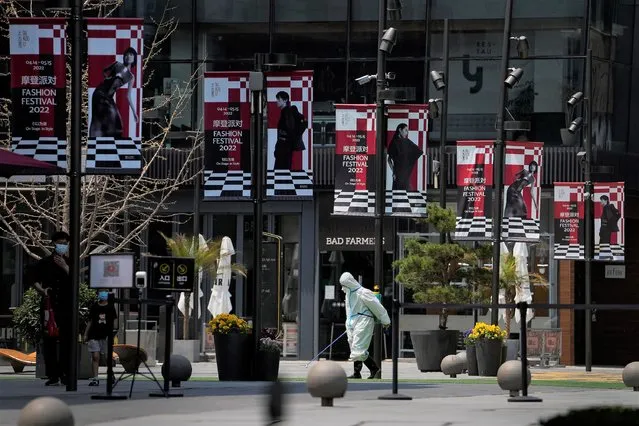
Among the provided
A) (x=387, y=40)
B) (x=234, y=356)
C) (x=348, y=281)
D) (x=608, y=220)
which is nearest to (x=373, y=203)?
(x=348, y=281)

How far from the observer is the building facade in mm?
43594

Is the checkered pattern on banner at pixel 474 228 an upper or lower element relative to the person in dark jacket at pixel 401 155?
lower

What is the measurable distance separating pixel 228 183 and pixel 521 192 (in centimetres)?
970

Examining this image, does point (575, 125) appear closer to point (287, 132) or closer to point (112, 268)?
point (287, 132)

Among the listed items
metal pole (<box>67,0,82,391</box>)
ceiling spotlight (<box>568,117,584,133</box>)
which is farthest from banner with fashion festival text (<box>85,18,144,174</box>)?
ceiling spotlight (<box>568,117,584,133</box>)

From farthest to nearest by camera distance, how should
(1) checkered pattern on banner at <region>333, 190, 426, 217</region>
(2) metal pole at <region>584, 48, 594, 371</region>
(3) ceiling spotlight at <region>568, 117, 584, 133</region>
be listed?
(3) ceiling spotlight at <region>568, 117, 584, 133</region>
(2) metal pole at <region>584, 48, 594, 371</region>
(1) checkered pattern on banner at <region>333, 190, 426, 217</region>

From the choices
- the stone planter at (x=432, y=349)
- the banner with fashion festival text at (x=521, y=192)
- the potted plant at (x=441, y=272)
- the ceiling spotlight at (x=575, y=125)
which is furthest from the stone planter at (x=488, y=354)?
the ceiling spotlight at (x=575, y=125)

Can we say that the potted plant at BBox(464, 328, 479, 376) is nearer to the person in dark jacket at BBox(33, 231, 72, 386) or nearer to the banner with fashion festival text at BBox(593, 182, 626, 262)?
the banner with fashion festival text at BBox(593, 182, 626, 262)

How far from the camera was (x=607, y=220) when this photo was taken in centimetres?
3962

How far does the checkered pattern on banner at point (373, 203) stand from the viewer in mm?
29719

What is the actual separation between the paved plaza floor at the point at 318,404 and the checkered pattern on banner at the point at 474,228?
7.55 m

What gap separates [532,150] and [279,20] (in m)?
11.9

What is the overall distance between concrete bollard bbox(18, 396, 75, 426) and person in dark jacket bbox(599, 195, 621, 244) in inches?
1098

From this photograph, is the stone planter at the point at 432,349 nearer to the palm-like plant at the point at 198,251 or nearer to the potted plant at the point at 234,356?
the palm-like plant at the point at 198,251
